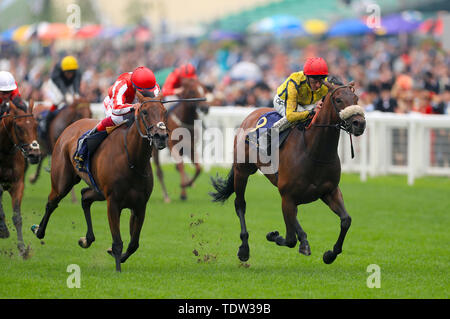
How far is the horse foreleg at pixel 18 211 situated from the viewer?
330 inches

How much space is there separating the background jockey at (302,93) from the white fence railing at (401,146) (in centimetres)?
695

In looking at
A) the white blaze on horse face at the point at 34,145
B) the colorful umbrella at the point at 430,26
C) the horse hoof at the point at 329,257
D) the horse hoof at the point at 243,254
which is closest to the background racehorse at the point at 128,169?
the white blaze on horse face at the point at 34,145

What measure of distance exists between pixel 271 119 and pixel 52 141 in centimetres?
529

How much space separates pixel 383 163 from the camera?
52.1 feet

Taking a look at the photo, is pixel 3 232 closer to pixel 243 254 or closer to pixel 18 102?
pixel 18 102

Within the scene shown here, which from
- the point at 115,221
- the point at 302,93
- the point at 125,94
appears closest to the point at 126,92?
the point at 125,94

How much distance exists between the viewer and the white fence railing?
48.2 feet

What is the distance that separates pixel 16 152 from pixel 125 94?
1.83 m

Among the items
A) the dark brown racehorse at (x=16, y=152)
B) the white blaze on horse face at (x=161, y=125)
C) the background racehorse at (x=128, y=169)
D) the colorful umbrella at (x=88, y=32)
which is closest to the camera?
the white blaze on horse face at (x=161, y=125)

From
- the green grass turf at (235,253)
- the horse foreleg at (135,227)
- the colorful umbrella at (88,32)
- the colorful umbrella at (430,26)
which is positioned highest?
the colorful umbrella at (88,32)

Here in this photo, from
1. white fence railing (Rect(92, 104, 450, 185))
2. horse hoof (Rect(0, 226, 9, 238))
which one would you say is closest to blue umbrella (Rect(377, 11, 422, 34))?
white fence railing (Rect(92, 104, 450, 185))

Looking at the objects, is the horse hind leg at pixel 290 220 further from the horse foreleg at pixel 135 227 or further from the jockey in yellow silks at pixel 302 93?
the horse foreleg at pixel 135 227

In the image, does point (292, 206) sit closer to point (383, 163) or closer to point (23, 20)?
point (383, 163)
